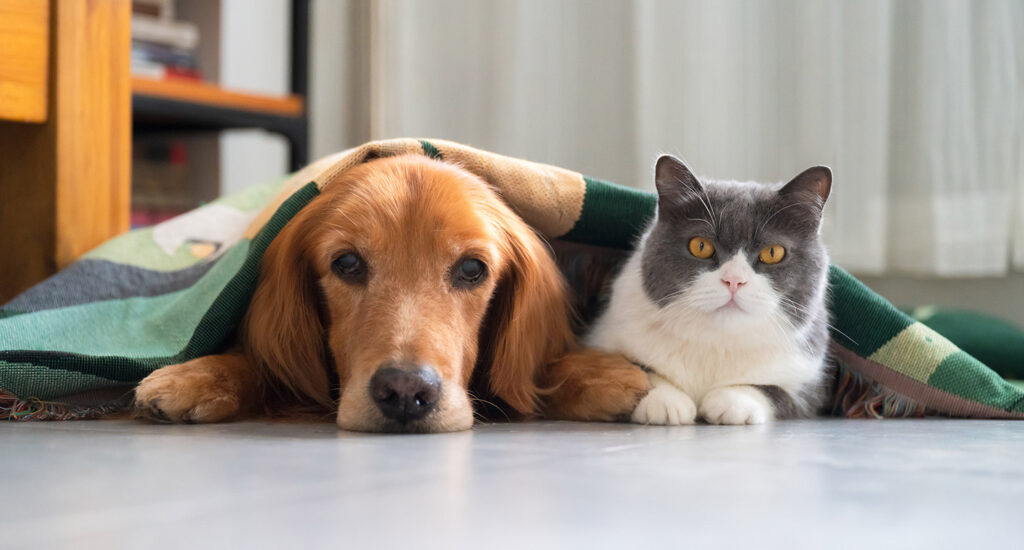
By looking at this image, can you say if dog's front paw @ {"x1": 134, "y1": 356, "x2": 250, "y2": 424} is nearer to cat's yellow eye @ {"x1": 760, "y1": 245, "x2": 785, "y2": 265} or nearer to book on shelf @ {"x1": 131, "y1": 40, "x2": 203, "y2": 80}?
cat's yellow eye @ {"x1": 760, "y1": 245, "x2": 785, "y2": 265}

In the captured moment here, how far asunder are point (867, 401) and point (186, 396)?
1098 mm

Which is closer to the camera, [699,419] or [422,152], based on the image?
[699,419]

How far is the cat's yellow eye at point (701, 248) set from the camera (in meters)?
1.50

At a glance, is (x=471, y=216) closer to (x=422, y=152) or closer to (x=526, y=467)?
(x=422, y=152)

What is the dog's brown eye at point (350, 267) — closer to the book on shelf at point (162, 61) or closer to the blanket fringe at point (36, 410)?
the blanket fringe at point (36, 410)

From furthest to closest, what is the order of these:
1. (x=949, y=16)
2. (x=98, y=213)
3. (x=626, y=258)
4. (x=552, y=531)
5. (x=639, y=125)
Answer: (x=639, y=125) < (x=949, y=16) < (x=98, y=213) < (x=626, y=258) < (x=552, y=531)

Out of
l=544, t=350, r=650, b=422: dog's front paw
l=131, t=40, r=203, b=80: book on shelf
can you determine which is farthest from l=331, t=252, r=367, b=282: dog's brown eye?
l=131, t=40, r=203, b=80: book on shelf

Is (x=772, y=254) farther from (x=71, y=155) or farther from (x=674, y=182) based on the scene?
(x=71, y=155)

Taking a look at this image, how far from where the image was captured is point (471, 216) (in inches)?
57.6

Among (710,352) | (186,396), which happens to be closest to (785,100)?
(710,352)

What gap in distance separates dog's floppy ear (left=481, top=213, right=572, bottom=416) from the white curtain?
5.20ft

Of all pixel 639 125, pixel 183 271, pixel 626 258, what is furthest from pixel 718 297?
pixel 639 125

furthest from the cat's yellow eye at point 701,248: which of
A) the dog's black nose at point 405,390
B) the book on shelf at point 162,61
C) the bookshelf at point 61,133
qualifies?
the book on shelf at point 162,61

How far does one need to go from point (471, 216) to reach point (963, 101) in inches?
72.5
